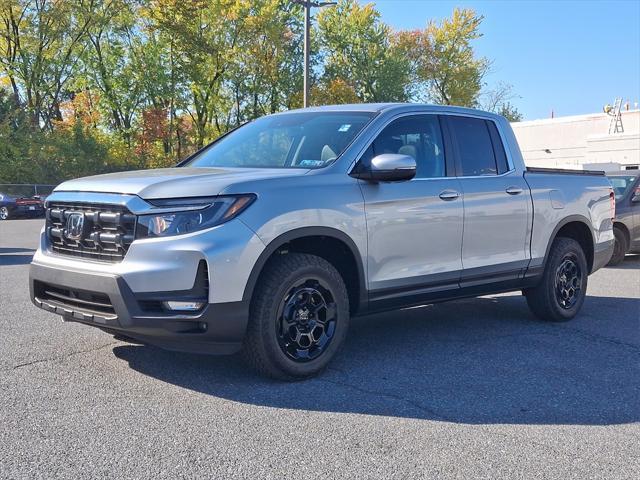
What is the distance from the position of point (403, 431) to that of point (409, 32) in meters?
52.3

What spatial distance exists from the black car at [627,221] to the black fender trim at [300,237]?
780cm

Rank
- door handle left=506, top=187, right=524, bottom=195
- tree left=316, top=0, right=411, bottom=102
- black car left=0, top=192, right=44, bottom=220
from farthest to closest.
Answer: tree left=316, top=0, right=411, bottom=102, black car left=0, top=192, right=44, bottom=220, door handle left=506, top=187, right=524, bottom=195

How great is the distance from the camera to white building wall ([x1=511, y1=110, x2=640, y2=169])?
41312 millimetres

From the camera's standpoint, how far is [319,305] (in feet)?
15.5

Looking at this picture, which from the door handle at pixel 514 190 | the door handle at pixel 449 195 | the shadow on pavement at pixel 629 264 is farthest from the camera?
the shadow on pavement at pixel 629 264

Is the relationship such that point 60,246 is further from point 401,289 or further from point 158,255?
point 401,289

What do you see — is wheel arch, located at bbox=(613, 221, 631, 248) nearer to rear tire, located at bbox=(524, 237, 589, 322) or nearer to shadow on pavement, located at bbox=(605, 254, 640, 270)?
shadow on pavement, located at bbox=(605, 254, 640, 270)

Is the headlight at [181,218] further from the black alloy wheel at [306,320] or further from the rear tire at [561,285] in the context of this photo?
the rear tire at [561,285]

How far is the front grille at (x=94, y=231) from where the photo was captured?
13.8ft

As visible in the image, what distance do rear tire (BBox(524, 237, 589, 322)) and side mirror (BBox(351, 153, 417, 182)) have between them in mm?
2443

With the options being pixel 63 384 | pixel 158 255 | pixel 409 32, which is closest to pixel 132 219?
pixel 158 255

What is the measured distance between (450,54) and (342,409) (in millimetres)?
51911

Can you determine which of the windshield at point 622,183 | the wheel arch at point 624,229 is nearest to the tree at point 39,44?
the windshield at point 622,183

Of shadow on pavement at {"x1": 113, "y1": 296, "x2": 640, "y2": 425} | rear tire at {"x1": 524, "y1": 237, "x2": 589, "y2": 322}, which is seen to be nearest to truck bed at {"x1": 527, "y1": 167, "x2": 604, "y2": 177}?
rear tire at {"x1": 524, "y1": 237, "x2": 589, "y2": 322}
